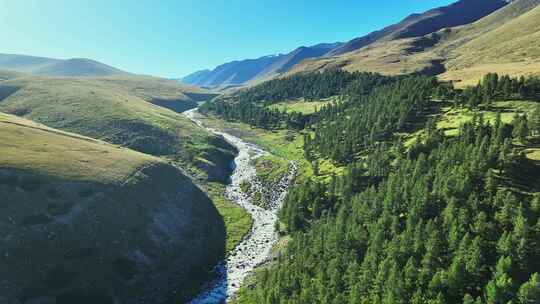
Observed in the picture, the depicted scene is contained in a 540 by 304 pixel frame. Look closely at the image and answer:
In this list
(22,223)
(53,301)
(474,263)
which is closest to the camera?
(474,263)

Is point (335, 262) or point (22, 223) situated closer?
point (335, 262)

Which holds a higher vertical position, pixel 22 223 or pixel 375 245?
pixel 22 223

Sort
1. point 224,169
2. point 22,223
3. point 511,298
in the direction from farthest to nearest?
1. point 224,169
2. point 22,223
3. point 511,298

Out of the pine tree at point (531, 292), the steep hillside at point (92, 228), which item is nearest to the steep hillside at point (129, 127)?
the steep hillside at point (92, 228)

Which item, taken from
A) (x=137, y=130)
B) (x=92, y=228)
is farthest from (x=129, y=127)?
(x=92, y=228)

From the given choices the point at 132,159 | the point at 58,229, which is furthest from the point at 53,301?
the point at 132,159

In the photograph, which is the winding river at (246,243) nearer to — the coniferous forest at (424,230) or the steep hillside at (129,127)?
Answer: the coniferous forest at (424,230)

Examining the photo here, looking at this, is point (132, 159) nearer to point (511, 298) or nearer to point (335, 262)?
point (335, 262)

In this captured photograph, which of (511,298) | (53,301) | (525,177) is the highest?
(525,177)
